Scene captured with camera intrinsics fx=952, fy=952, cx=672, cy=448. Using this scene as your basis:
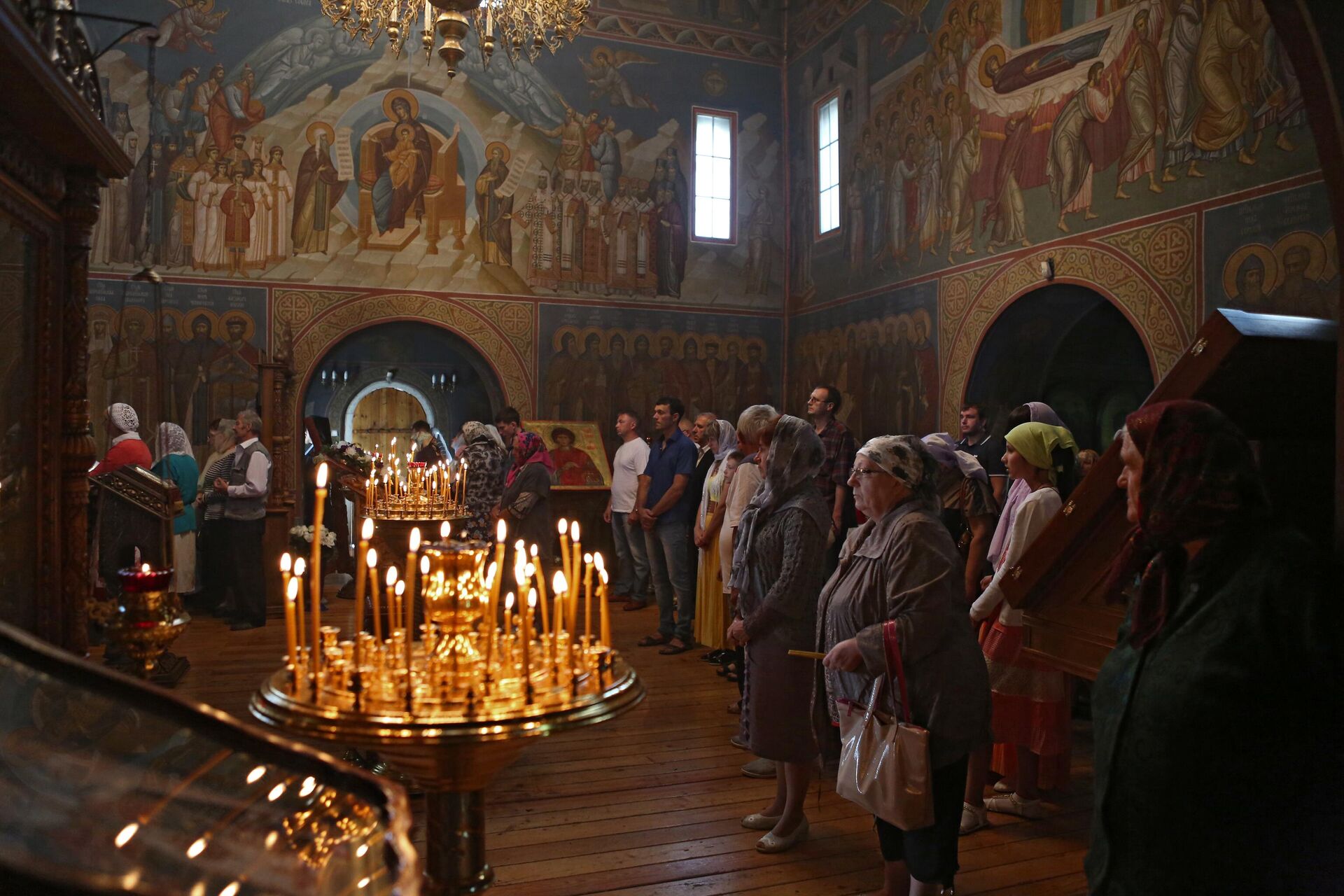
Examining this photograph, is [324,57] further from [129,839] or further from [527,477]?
[129,839]

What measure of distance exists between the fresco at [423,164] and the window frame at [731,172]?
0.09m

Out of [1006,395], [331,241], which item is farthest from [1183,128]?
[331,241]

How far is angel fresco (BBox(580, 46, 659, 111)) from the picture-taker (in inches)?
515

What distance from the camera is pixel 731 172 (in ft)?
45.3

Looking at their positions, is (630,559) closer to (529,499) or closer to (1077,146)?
(529,499)

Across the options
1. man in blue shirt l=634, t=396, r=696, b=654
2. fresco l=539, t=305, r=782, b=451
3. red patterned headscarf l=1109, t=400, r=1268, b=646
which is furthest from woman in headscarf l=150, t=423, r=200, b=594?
red patterned headscarf l=1109, t=400, r=1268, b=646

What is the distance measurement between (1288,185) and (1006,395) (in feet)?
12.7

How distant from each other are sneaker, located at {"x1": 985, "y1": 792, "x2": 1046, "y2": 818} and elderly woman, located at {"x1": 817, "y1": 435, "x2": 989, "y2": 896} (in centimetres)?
133

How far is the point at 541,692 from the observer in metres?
1.97

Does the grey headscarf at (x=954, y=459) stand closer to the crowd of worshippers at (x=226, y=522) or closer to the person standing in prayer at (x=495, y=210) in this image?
the crowd of worshippers at (x=226, y=522)

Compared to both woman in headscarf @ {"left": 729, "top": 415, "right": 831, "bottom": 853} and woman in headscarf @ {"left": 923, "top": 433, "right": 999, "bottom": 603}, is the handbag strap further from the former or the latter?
woman in headscarf @ {"left": 923, "top": 433, "right": 999, "bottom": 603}

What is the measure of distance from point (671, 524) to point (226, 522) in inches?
151

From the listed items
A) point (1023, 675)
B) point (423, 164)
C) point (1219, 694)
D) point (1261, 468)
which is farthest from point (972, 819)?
point (423, 164)

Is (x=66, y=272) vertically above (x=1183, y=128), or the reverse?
(x=1183, y=128)
